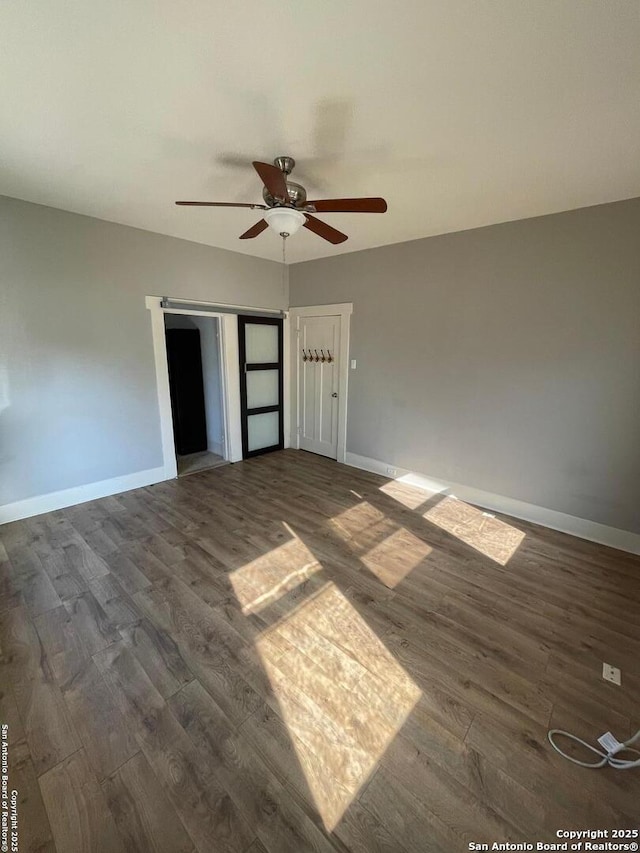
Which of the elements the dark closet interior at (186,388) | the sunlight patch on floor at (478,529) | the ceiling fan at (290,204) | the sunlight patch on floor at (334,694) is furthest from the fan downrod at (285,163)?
the dark closet interior at (186,388)

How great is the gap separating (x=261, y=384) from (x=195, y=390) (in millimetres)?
→ 1000

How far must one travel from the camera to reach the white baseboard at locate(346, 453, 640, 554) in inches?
107

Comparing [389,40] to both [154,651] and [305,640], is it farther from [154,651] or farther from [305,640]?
[154,651]

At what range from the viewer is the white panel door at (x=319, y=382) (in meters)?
4.52

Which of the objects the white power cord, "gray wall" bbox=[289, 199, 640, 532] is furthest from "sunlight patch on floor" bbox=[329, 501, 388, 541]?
the white power cord

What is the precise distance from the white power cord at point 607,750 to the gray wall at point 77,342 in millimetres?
3945

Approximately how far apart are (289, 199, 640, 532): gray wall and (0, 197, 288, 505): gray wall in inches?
93.8

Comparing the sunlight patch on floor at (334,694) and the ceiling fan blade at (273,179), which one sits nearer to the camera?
the sunlight patch on floor at (334,694)

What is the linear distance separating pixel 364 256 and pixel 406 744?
426 centimetres

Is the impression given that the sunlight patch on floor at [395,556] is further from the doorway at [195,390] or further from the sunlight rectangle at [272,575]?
the doorway at [195,390]

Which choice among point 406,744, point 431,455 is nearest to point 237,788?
point 406,744

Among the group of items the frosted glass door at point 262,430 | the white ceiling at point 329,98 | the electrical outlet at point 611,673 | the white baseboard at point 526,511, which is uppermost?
the white ceiling at point 329,98

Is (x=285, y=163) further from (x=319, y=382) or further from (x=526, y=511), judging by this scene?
(x=526, y=511)

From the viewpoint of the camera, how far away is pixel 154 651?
1733 millimetres
